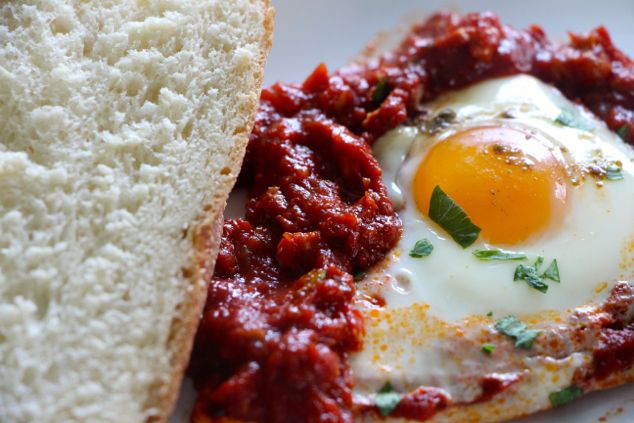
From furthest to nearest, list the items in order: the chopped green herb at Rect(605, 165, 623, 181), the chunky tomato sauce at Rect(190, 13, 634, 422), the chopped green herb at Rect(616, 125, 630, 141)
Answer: the chopped green herb at Rect(616, 125, 630, 141)
the chopped green herb at Rect(605, 165, 623, 181)
the chunky tomato sauce at Rect(190, 13, 634, 422)

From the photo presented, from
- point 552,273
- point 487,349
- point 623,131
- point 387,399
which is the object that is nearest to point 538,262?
point 552,273

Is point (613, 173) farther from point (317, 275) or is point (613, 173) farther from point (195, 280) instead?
point (195, 280)

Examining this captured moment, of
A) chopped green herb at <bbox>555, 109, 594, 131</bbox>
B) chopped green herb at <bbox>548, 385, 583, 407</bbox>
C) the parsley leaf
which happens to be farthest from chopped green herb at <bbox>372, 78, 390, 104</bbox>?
chopped green herb at <bbox>548, 385, 583, 407</bbox>

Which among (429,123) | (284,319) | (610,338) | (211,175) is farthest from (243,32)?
(610,338)

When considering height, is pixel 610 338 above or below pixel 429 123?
below

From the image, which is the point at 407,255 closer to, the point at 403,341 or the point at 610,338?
the point at 403,341

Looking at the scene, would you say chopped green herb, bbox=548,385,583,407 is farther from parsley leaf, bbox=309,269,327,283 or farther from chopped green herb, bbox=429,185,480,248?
parsley leaf, bbox=309,269,327,283
